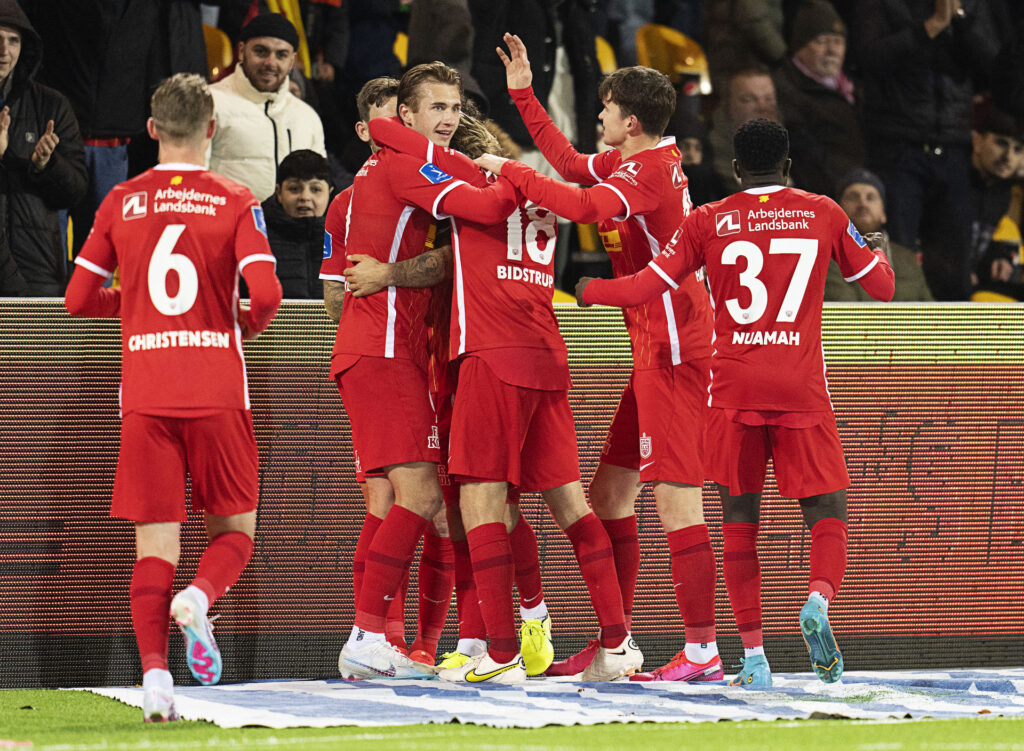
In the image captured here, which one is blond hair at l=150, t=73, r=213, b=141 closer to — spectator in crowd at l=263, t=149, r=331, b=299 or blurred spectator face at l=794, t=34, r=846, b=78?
spectator in crowd at l=263, t=149, r=331, b=299

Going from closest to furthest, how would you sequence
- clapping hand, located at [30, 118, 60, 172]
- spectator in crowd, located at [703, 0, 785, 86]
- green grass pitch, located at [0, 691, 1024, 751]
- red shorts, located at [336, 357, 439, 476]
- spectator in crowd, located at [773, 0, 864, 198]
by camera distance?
green grass pitch, located at [0, 691, 1024, 751] < red shorts, located at [336, 357, 439, 476] < clapping hand, located at [30, 118, 60, 172] < spectator in crowd, located at [773, 0, 864, 198] < spectator in crowd, located at [703, 0, 785, 86]

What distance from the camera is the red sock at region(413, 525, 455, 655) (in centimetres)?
641

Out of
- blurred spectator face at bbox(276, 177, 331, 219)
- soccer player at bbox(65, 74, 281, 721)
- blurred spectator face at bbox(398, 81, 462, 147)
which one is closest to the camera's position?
soccer player at bbox(65, 74, 281, 721)

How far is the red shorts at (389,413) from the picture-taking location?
6.02 metres

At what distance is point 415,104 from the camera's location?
20.2 ft

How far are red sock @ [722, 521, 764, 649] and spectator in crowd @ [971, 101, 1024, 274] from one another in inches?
239

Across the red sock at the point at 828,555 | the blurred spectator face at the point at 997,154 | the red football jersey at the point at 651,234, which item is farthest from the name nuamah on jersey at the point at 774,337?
the blurred spectator face at the point at 997,154

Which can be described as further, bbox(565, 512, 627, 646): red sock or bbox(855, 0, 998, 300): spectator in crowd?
bbox(855, 0, 998, 300): spectator in crowd

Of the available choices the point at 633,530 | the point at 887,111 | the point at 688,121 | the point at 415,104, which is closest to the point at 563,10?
the point at 688,121

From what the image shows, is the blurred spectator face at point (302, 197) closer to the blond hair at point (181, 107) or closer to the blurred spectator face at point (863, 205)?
the blond hair at point (181, 107)

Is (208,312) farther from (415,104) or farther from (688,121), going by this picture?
(688,121)

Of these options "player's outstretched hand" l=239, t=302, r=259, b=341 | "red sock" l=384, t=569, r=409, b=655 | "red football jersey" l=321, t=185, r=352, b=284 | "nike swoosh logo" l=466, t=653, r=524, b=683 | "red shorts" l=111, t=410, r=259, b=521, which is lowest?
"nike swoosh logo" l=466, t=653, r=524, b=683

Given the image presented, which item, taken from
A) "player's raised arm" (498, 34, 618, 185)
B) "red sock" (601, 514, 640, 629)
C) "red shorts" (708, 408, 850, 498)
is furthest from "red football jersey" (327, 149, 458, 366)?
"red shorts" (708, 408, 850, 498)

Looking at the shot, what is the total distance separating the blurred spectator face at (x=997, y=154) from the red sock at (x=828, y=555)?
20.8 ft
